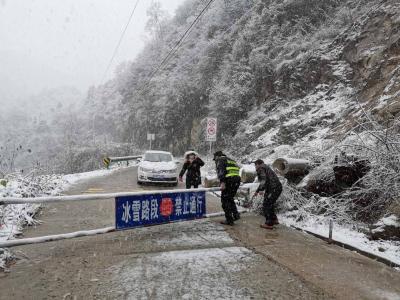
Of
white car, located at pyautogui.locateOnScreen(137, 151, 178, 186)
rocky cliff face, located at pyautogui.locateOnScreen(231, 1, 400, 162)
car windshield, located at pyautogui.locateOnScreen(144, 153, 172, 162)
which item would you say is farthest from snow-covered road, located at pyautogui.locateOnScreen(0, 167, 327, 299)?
car windshield, located at pyautogui.locateOnScreen(144, 153, 172, 162)

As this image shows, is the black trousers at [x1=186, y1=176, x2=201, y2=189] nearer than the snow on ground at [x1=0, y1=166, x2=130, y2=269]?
No

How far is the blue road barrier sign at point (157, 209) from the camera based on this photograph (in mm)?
7062

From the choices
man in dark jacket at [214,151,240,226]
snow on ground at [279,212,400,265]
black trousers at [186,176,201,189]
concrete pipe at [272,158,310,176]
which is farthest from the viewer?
black trousers at [186,176,201,189]

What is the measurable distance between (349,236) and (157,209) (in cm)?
414

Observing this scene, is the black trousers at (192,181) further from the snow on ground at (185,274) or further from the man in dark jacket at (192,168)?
the snow on ground at (185,274)

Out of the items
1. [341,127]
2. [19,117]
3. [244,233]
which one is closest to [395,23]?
[341,127]

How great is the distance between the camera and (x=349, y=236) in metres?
7.63

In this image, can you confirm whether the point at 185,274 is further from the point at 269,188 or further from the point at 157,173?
the point at 157,173

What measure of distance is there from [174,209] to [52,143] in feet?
250

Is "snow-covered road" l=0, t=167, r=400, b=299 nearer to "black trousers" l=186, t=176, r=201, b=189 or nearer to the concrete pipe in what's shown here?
the concrete pipe

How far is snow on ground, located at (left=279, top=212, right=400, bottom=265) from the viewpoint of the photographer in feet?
21.5

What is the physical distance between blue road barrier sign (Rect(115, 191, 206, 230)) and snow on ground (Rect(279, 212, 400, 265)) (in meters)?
2.41

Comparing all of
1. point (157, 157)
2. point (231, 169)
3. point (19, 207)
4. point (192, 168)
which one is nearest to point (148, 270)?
point (231, 169)

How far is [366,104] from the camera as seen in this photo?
1316 centimetres
